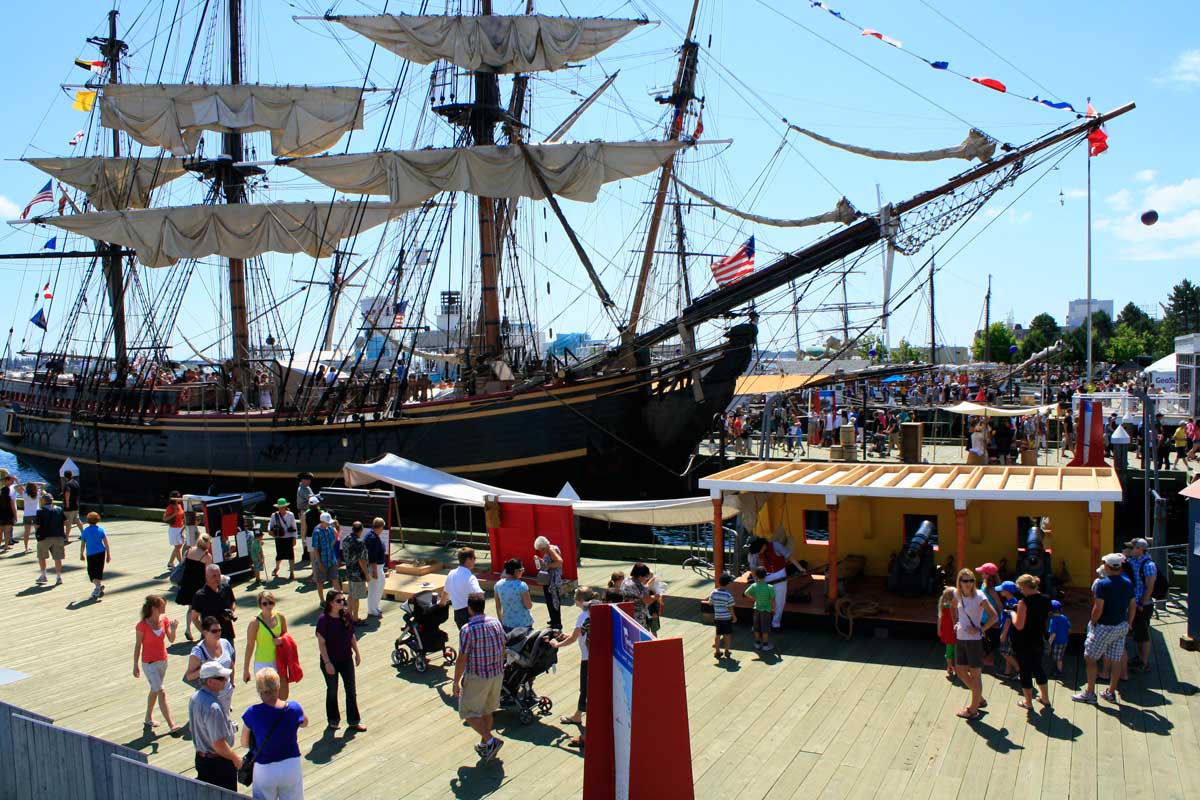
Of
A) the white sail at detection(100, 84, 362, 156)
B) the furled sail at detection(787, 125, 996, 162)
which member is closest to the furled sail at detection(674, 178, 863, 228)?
the furled sail at detection(787, 125, 996, 162)

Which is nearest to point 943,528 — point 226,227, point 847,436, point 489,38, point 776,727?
point 776,727

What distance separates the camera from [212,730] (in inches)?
234

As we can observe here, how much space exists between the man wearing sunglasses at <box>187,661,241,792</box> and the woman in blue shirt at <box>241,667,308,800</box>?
41cm

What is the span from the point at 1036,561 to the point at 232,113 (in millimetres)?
32410

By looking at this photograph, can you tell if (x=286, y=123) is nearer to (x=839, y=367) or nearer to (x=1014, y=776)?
(x=839, y=367)

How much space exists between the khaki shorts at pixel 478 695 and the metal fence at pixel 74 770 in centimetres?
228

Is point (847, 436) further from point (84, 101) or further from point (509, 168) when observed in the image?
point (84, 101)

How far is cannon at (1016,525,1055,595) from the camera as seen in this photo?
10.1 meters

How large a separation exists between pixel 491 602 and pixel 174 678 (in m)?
4.08

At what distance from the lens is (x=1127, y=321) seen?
94375mm

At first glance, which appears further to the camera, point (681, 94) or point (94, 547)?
point (681, 94)

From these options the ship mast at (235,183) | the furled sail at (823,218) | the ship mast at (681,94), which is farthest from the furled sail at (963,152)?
the ship mast at (235,183)

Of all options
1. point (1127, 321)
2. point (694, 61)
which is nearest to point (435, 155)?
point (694, 61)

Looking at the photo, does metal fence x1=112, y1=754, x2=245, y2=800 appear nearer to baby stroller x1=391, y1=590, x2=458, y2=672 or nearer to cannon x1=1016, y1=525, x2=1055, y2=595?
baby stroller x1=391, y1=590, x2=458, y2=672
